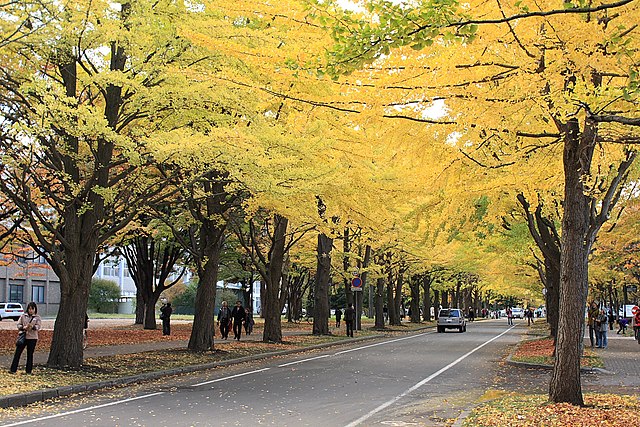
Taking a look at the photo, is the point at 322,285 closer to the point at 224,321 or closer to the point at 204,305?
the point at 224,321

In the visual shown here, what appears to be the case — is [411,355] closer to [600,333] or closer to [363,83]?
[600,333]

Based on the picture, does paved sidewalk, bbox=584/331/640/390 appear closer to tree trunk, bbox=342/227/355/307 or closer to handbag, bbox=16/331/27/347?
handbag, bbox=16/331/27/347

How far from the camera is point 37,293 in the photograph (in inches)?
3071

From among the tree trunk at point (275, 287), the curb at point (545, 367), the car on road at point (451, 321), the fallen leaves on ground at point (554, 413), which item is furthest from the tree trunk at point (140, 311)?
the fallen leaves on ground at point (554, 413)

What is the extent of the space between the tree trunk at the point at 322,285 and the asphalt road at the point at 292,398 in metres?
14.6

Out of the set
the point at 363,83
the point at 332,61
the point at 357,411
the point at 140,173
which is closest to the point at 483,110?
the point at 363,83

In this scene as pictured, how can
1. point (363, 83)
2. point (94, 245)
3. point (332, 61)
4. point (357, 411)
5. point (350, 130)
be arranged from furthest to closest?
point (94, 245) → point (350, 130) → point (357, 411) → point (363, 83) → point (332, 61)

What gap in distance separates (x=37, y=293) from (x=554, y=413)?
251 ft

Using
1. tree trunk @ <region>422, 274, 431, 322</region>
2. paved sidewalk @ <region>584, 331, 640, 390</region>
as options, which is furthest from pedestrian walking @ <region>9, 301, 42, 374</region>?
tree trunk @ <region>422, 274, 431, 322</region>

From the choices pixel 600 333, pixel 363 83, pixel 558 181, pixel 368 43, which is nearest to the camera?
pixel 368 43

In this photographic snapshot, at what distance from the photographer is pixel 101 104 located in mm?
20562

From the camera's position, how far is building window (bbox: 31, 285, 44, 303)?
77213 millimetres

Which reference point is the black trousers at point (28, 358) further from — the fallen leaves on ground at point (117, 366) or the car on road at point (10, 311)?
the car on road at point (10, 311)

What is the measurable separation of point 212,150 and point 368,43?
351 inches
